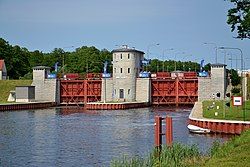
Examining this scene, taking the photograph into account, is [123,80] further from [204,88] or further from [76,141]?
[76,141]

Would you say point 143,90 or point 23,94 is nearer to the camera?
point 143,90

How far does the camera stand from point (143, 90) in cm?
8194

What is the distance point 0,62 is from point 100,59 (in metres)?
34.6

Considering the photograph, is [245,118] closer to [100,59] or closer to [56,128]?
[56,128]

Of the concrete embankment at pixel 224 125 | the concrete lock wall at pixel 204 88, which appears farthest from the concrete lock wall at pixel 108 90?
the concrete embankment at pixel 224 125

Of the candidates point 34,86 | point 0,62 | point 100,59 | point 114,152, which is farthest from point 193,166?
point 100,59

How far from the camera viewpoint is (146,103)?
3182 inches

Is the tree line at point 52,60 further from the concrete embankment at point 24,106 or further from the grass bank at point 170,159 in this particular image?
the grass bank at point 170,159

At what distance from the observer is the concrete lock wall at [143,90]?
81.6 meters

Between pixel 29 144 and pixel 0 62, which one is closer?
pixel 29 144

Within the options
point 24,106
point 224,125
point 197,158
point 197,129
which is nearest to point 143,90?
point 24,106

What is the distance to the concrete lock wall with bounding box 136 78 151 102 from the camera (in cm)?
8156

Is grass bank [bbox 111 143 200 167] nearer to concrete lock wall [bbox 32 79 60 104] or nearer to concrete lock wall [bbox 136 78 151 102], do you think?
concrete lock wall [bbox 136 78 151 102]

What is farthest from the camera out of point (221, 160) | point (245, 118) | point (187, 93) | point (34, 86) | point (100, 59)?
point (100, 59)
